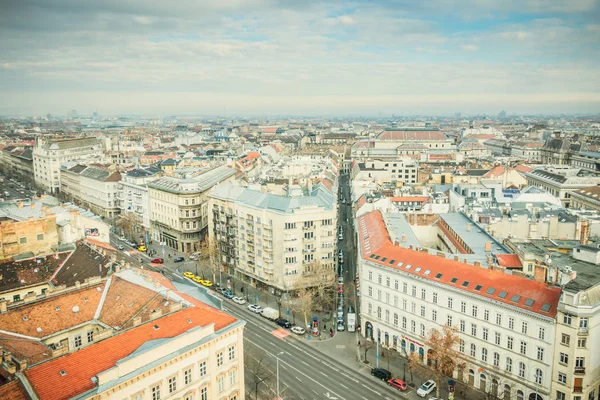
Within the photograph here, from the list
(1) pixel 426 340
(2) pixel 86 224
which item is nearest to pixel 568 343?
(1) pixel 426 340

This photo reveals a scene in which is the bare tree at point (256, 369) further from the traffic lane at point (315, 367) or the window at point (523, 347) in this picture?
the window at point (523, 347)

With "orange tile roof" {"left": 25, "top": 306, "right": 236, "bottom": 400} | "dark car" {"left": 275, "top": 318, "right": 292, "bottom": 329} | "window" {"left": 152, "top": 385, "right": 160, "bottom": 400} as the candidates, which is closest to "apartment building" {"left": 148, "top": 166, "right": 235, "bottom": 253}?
"dark car" {"left": 275, "top": 318, "right": 292, "bottom": 329}

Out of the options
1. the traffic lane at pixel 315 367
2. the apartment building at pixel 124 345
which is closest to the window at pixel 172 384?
the apartment building at pixel 124 345

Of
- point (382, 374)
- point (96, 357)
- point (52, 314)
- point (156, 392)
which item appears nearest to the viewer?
point (96, 357)

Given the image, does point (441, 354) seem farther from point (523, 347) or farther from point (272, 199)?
point (272, 199)

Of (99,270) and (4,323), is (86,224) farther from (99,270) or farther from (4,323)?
(4,323)

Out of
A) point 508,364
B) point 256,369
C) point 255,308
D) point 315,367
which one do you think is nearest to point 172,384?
point 256,369

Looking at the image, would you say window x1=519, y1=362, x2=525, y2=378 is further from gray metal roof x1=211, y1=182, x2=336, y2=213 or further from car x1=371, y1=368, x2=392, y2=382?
gray metal roof x1=211, y1=182, x2=336, y2=213
